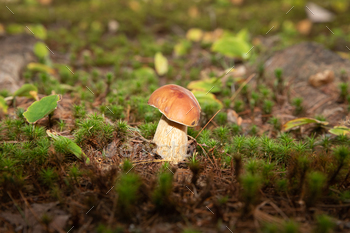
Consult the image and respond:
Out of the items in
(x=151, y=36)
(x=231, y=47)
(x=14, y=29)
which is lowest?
(x=231, y=47)

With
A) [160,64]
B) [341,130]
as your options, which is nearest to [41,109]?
[160,64]

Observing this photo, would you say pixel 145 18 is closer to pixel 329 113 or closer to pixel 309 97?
pixel 309 97

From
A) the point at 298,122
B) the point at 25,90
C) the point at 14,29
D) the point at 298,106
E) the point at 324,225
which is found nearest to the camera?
the point at 324,225

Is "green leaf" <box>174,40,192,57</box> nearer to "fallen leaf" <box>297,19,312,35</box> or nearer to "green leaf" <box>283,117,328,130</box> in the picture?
"fallen leaf" <box>297,19,312,35</box>

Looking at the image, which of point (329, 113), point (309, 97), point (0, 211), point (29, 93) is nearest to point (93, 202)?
point (0, 211)

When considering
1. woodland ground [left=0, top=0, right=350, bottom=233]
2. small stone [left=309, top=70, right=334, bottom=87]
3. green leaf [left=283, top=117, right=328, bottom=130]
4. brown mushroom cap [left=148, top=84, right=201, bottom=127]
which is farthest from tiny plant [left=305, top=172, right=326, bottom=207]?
small stone [left=309, top=70, right=334, bottom=87]

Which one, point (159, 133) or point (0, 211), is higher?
point (159, 133)

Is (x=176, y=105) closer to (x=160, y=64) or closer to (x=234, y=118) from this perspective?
(x=234, y=118)
